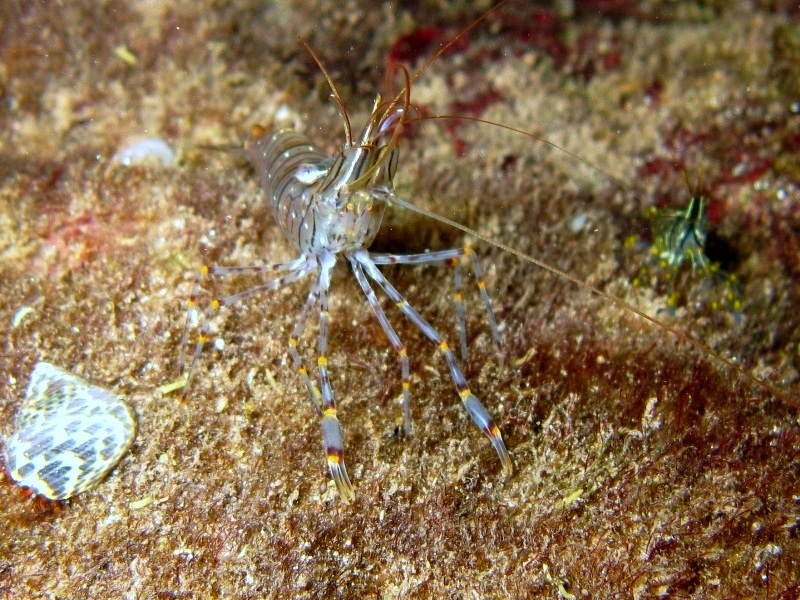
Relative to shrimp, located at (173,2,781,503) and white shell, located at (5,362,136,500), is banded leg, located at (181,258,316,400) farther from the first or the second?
white shell, located at (5,362,136,500)

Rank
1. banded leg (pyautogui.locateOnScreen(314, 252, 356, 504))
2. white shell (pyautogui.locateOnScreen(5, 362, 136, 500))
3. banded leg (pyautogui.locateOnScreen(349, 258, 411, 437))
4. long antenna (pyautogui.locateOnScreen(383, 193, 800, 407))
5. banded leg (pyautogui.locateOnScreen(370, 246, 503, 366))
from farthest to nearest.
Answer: banded leg (pyautogui.locateOnScreen(370, 246, 503, 366))
banded leg (pyautogui.locateOnScreen(349, 258, 411, 437))
banded leg (pyautogui.locateOnScreen(314, 252, 356, 504))
white shell (pyautogui.locateOnScreen(5, 362, 136, 500))
long antenna (pyautogui.locateOnScreen(383, 193, 800, 407))

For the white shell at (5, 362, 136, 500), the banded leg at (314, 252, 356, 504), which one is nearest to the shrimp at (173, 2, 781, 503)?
the banded leg at (314, 252, 356, 504)

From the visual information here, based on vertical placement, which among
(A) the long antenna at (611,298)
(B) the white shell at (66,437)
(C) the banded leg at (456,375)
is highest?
(A) the long antenna at (611,298)

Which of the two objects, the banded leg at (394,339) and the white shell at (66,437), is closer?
the white shell at (66,437)

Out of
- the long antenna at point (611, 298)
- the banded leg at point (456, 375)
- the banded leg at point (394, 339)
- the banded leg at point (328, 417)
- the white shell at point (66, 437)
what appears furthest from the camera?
the banded leg at point (394, 339)

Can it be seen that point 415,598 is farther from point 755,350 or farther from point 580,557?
point 755,350

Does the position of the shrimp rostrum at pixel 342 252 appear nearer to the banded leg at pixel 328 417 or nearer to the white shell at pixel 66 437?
the banded leg at pixel 328 417

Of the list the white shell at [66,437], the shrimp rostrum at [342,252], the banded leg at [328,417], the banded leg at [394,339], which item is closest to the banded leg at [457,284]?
the shrimp rostrum at [342,252]
